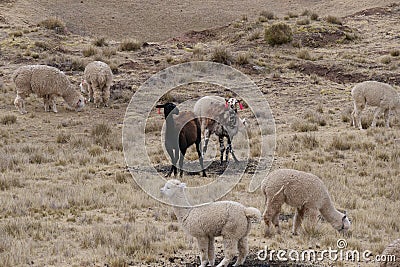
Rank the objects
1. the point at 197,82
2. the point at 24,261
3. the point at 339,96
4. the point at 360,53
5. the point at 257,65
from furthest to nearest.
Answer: the point at 360,53, the point at 257,65, the point at 197,82, the point at 339,96, the point at 24,261

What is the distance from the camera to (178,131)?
38.5ft

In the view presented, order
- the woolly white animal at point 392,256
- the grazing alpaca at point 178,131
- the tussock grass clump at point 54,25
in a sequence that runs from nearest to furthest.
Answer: the woolly white animal at point 392,256
the grazing alpaca at point 178,131
the tussock grass clump at point 54,25

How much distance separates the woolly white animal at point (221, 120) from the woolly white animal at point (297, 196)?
181 inches

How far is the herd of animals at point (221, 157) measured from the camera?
7059mm

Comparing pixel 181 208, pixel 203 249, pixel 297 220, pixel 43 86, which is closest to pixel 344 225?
pixel 297 220

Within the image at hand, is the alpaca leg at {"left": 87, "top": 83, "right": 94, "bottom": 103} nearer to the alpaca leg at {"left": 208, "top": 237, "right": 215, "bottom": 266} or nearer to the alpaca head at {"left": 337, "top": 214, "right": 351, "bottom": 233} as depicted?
the alpaca head at {"left": 337, "top": 214, "right": 351, "bottom": 233}

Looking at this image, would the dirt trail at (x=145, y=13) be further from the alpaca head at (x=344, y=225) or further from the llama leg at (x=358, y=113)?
the alpaca head at (x=344, y=225)

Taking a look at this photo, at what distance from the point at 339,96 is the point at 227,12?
24.3m

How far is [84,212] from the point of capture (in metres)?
9.86

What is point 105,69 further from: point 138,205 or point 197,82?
point 138,205

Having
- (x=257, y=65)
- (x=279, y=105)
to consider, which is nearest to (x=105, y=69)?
(x=279, y=105)

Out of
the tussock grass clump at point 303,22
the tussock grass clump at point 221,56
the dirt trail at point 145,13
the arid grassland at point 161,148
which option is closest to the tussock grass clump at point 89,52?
the arid grassland at point 161,148

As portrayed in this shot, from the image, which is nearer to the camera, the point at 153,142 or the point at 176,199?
the point at 176,199

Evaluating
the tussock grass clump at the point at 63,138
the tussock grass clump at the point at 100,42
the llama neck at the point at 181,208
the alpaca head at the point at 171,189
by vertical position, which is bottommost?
the llama neck at the point at 181,208
